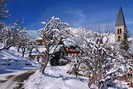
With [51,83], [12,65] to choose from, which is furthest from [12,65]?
[51,83]

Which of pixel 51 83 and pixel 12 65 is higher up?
pixel 12 65

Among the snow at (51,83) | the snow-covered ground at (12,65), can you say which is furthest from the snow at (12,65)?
the snow at (51,83)

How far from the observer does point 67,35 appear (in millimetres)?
32062

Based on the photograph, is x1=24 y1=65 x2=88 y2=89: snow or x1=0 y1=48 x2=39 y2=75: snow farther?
x1=0 y1=48 x2=39 y2=75: snow

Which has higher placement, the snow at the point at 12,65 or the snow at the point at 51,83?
the snow at the point at 12,65

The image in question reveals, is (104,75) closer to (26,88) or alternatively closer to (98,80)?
(98,80)

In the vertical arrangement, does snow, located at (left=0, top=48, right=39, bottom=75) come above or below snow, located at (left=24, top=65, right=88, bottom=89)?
above

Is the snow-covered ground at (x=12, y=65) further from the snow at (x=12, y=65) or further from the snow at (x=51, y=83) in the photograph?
the snow at (x=51, y=83)

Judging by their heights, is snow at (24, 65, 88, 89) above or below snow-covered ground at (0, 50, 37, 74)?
below

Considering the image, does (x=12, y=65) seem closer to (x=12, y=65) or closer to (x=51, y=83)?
(x=12, y=65)

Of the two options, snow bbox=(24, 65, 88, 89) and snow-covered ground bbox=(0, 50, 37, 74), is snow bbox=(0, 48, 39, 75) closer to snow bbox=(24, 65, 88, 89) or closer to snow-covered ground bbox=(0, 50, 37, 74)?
snow-covered ground bbox=(0, 50, 37, 74)

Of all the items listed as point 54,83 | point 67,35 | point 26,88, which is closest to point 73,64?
point 67,35

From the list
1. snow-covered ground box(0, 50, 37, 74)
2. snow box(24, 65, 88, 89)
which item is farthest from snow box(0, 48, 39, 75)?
snow box(24, 65, 88, 89)

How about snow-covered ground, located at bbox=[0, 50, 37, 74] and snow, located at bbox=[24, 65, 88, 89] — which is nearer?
snow, located at bbox=[24, 65, 88, 89]
